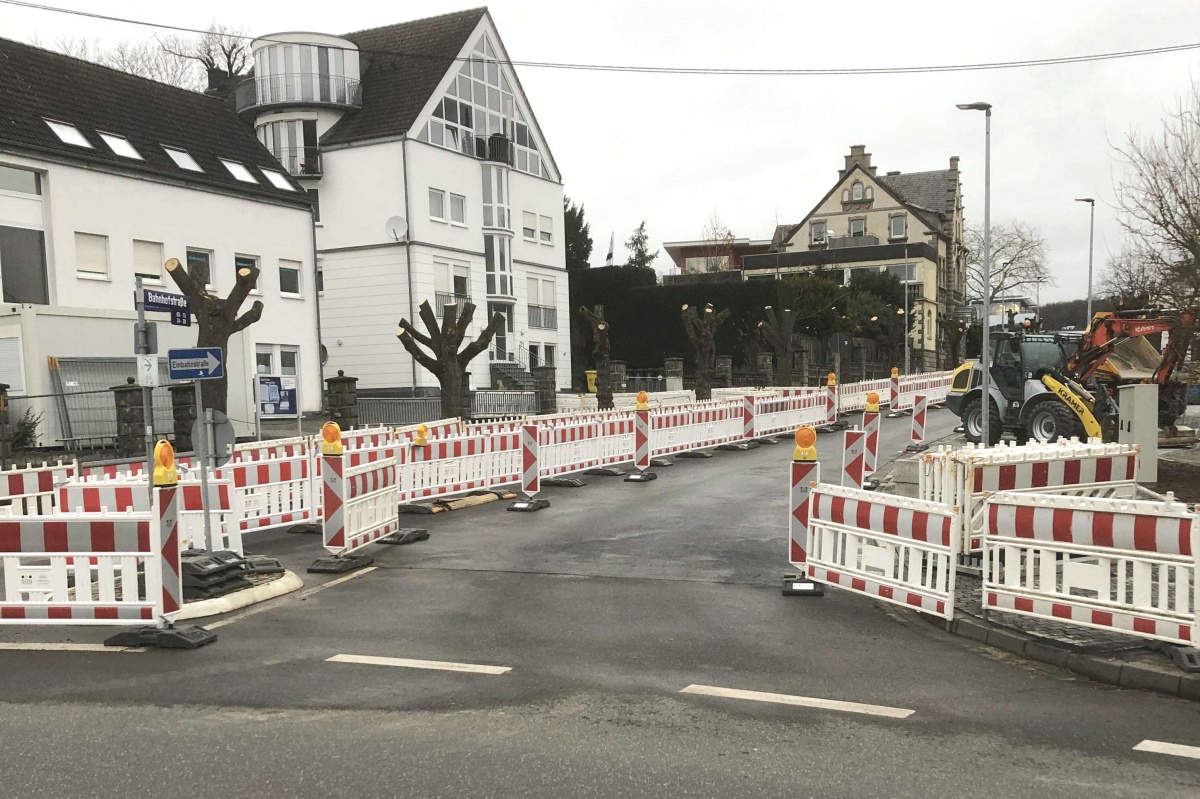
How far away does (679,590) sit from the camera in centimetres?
920

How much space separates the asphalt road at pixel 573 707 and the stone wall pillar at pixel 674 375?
111 feet

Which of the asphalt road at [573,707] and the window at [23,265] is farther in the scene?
the window at [23,265]

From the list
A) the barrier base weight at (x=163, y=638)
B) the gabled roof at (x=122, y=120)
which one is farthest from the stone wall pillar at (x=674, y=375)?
the barrier base weight at (x=163, y=638)

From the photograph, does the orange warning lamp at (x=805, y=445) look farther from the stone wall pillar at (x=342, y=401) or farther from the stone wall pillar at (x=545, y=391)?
the stone wall pillar at (x=545, y=391)

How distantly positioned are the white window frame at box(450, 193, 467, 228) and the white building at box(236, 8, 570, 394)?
0.15 feet

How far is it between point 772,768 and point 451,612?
4.21 meters

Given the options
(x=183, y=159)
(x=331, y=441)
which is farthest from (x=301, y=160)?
(x=331, y=441)

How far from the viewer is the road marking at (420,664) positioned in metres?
6.60

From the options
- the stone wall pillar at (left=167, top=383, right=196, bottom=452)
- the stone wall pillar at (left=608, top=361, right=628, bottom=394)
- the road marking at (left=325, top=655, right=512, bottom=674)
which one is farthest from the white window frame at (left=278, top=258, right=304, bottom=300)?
the road marking at (left=325, top=655, right=512, bottom=674)

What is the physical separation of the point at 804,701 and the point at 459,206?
133ft

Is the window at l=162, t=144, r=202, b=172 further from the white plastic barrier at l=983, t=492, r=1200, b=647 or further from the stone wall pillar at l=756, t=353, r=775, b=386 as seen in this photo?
the white plastic barrier at l=983, t=492, r=1200, b=647

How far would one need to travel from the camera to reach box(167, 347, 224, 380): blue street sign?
9.30 m

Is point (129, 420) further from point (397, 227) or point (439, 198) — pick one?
point (439, 198)

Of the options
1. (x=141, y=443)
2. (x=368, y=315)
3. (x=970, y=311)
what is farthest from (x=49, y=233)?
(x=970, y=311)
